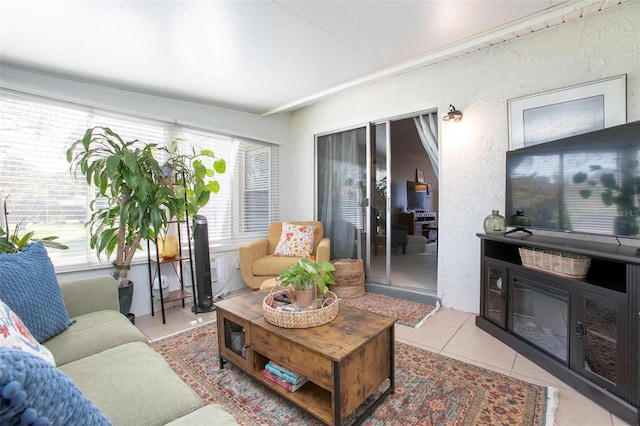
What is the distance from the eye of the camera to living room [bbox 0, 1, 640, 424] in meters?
2.18

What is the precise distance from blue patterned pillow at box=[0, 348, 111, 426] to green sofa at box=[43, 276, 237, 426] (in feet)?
1.70

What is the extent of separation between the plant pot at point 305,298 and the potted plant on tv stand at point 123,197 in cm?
159

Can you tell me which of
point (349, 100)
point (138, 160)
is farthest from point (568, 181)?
point (138, 160)

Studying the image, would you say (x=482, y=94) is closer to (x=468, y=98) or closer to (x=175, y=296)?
(x=468, y=98)

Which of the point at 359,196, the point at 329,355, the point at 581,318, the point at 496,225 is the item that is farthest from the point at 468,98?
the point at 329,355

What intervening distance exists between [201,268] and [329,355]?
2.20 m

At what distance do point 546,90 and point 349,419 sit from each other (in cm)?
289

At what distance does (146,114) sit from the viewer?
3.06 meters

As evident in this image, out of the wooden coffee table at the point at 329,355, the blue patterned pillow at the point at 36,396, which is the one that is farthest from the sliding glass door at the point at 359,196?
the blue patterned pillow at the point at 36,396

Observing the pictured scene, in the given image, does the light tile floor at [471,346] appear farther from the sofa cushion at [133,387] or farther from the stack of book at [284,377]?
the sofa cushion at [133,387]

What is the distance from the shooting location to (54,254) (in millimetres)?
2607

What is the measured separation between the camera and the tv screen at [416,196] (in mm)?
6578

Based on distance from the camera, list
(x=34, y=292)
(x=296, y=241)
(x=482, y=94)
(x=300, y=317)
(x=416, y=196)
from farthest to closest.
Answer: (x=416, y=196), (x=296, y=241), (x=482, y=94), (x=300, y=317), (x=34, y=292)

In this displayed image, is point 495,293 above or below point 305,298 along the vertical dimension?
below
